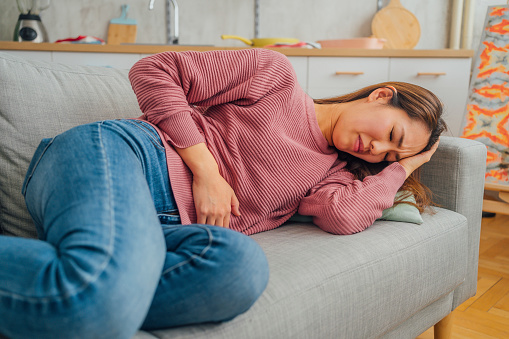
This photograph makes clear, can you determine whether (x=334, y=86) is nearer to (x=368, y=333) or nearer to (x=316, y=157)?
(x=316, y=157)

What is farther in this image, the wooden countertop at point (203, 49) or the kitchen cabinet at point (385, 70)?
the kitchen cabinet at point (385, 70)

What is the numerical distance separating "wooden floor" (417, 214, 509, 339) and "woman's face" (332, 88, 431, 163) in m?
0.63

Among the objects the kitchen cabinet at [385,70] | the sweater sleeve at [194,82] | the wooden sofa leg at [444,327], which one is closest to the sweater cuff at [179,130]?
the sweater sleeve at [194,82]

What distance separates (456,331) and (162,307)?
1105mm

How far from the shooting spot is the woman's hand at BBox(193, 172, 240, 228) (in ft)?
3.29

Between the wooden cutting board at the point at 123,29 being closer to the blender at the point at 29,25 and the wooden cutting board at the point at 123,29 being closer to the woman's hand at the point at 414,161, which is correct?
the blender at the point at 29,25

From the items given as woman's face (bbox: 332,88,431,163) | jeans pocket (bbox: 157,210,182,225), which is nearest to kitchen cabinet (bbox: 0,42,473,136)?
woman's face (bbox: 332,88,431,163)

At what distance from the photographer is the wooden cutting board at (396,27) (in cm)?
310

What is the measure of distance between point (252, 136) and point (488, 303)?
110 cm

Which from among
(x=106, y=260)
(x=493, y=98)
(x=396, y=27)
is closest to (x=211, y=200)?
(x=106, y=260)

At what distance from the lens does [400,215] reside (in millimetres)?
1177

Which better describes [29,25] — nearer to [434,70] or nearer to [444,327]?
[434,70]

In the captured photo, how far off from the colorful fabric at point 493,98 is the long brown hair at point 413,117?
814 mm

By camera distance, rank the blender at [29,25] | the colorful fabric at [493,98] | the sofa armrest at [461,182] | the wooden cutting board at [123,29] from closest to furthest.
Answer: the sofa armrest at [461,182], the colorful fabric at [493,98], the blender at [29,25], the wooden cutting board at [123,29]
